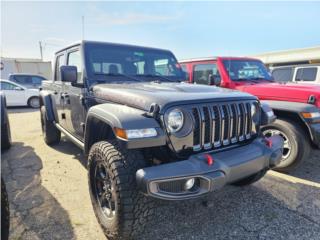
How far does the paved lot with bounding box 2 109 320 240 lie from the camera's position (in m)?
2.37

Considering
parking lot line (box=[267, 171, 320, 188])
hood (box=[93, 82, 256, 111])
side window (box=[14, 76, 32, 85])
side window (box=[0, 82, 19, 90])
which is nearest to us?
hood (box=[93, 82, 256, 111])

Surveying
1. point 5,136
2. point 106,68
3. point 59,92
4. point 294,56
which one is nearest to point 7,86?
point 5,136

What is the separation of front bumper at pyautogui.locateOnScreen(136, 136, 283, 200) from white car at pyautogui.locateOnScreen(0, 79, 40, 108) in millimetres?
11382

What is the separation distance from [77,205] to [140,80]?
173 centimetres

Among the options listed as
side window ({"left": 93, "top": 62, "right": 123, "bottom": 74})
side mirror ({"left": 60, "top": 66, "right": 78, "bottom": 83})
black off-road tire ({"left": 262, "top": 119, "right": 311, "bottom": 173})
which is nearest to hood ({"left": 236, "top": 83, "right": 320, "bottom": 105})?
black off-road tire ({"left": 262, "top": 119, "right": 311, "bottom": 173})

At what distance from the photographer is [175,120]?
2.05 metres

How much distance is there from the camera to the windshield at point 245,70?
5035 mm

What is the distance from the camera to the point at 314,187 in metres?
3.34

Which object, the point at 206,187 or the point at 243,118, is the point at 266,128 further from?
the point at 206,187

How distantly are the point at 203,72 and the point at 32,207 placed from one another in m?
4.14

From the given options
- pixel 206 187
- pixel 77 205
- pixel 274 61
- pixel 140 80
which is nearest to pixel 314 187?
pixel 206 187

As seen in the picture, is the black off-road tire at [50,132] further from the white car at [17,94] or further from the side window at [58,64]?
the white car at [17,94]

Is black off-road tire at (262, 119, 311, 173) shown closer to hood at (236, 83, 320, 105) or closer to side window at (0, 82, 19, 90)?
hood at (236, 83, 320, 105)

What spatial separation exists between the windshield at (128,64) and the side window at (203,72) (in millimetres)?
1546
